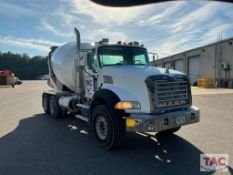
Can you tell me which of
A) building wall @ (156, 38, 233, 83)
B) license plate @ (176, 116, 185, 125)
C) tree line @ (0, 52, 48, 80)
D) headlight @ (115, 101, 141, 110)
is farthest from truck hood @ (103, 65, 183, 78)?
tree line @ (0, 52, 48, 80)

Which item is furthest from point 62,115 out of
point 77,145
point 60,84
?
point 77,145

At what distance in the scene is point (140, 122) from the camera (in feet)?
18.9

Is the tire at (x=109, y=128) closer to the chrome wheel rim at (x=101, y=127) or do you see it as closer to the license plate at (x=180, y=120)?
the chrome wheel rim at (x=101, y=127)

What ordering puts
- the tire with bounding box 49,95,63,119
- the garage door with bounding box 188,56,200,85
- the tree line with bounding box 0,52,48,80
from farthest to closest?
the tree line with bounding box 0,52,48,80 → the garage door with bounding box 188,56,200,85 → the tire with bounding box 49,95,63,119

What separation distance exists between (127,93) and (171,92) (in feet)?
3.48

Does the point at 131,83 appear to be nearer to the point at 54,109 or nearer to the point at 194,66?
the point at 54,109

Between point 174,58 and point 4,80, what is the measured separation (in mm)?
30915

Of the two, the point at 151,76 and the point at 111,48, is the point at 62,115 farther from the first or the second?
the point at 151,76

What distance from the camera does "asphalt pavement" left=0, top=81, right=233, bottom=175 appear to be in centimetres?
506

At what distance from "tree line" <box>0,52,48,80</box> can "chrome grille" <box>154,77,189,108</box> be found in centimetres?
9656

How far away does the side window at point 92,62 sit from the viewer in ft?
25.4

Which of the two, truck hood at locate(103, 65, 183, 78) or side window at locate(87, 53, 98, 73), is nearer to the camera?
truck hood at locate(103, 65, 183, 78)

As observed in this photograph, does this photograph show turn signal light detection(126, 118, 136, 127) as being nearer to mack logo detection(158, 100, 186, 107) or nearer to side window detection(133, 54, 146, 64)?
mack logo detection(158, 100, 186, 107)

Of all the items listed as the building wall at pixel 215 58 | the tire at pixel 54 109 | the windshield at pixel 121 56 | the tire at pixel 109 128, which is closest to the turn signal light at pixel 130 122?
the tire at pixel 109 128
